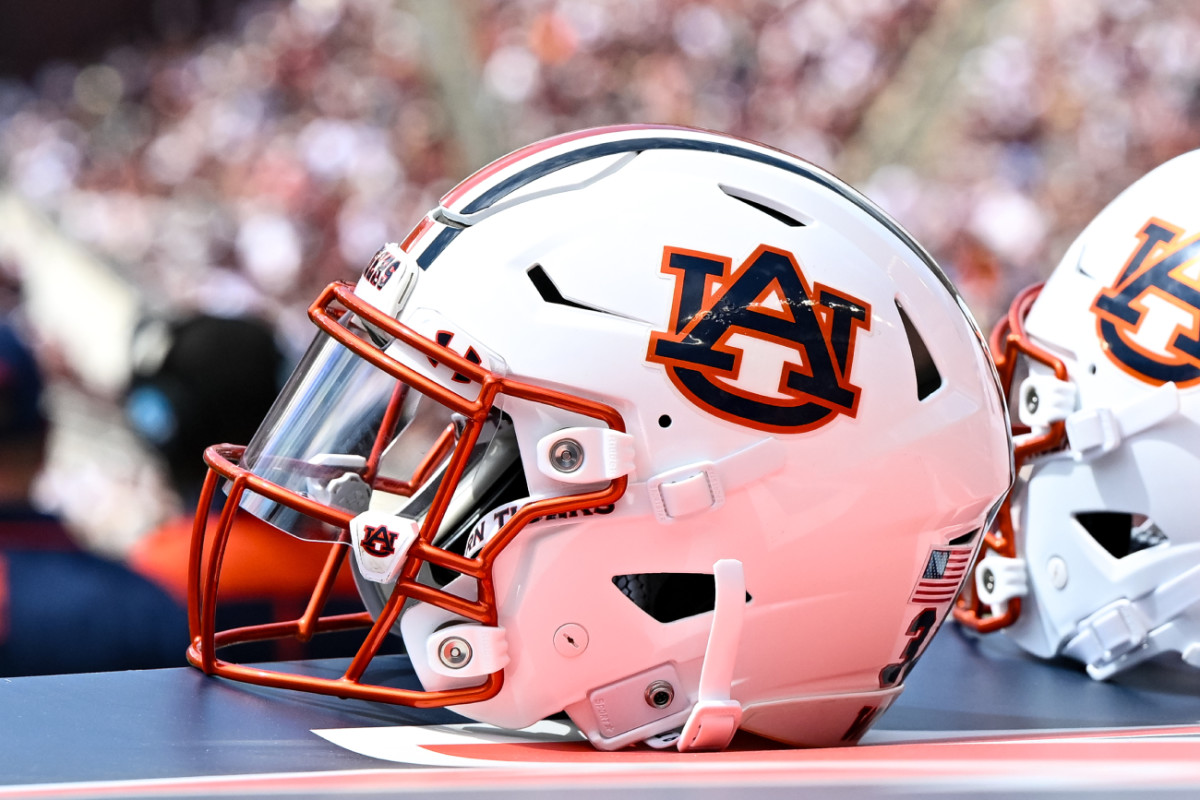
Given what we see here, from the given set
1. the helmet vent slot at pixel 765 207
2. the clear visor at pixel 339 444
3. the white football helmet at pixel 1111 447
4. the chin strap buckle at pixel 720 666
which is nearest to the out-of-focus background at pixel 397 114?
the white football helmet at pixel 1111 447

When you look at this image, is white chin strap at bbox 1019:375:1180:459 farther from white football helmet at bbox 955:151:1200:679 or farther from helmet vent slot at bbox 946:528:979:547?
helmet vent slot at bbox 946:528:979:547

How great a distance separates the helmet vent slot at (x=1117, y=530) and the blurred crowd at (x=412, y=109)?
2.91 m

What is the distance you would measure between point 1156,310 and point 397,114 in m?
3.53

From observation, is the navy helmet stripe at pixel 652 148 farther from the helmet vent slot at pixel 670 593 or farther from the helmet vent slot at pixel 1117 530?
the helmet vent slot at pixel 1117 530

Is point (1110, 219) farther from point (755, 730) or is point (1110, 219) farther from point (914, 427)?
point (755, 730)

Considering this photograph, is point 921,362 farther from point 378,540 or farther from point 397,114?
point 397,114

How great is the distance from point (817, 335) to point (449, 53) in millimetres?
3818

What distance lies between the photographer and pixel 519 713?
1.08m

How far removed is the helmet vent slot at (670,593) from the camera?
3.52 feet

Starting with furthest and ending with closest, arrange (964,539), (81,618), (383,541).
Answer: (81,618) < (964,539) < (383,541)

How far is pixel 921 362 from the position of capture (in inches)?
43.5

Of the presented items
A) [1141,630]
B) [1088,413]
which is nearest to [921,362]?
[1088,413]

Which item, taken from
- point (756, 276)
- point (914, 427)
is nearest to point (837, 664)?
point (914, 427)

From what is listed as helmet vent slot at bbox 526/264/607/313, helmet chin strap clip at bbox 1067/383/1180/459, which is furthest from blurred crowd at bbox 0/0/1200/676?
helmet vent slot at bbox 526/264/607/313
